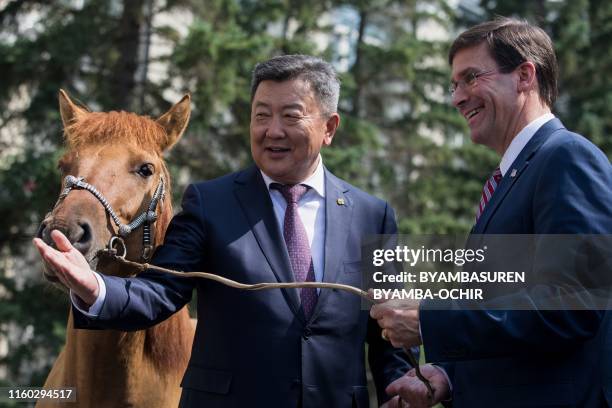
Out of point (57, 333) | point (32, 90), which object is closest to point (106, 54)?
point (32, 90)

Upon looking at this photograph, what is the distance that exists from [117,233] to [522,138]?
6.21 feet

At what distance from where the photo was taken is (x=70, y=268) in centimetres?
318

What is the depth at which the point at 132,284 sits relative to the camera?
140 inches

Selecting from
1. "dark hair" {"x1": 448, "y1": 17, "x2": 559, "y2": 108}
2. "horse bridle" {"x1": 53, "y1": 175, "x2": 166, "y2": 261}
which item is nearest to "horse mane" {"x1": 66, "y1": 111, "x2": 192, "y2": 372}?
"horse bridle" {"x1": 53, "y1": 175, "x2": 166, "y2": 261}

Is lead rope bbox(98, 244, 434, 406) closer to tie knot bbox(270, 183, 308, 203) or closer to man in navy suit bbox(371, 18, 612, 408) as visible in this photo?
man in navy suit bbox(371, 18, 612, 408)

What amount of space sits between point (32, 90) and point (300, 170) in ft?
31.0

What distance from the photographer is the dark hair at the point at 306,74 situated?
407 centimetres

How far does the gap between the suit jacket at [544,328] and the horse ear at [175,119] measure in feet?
6.92

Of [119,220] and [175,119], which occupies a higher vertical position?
[175,119]

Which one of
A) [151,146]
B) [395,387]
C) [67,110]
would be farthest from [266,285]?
[67,110]

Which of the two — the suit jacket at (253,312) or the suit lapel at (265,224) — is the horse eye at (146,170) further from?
the suit lapel at (265,224)

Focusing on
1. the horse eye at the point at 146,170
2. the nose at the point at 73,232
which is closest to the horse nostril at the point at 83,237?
the nose at the point at 73,232

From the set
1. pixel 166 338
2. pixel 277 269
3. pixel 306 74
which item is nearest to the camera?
pixel 277 269

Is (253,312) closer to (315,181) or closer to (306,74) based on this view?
(315,181)
